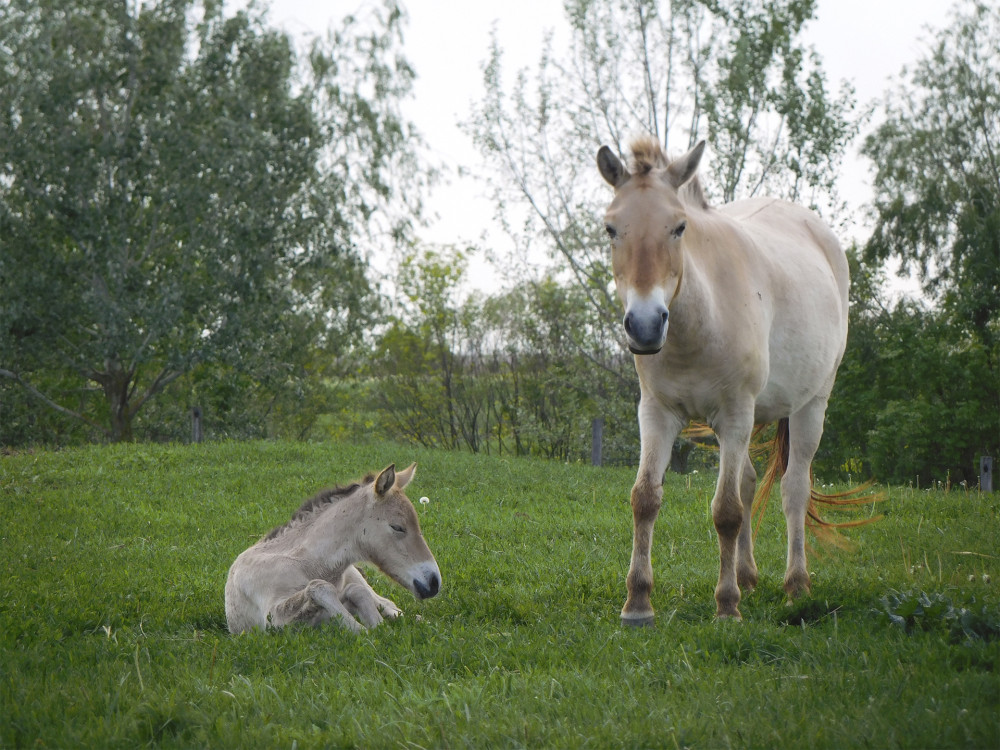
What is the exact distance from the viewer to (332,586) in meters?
5.72

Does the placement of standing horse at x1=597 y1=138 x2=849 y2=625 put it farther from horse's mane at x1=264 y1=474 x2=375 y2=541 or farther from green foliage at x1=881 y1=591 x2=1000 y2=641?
horse's mane at x1=264 y1=474 x2=375 y2=541

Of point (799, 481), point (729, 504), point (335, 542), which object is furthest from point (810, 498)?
point (335, 542)

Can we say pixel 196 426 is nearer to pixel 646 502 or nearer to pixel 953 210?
pixel 646 502

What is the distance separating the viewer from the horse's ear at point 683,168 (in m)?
5.23

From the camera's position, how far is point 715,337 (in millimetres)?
5336

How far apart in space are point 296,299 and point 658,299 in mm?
22837

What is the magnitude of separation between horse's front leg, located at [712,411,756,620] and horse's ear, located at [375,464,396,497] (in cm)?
208

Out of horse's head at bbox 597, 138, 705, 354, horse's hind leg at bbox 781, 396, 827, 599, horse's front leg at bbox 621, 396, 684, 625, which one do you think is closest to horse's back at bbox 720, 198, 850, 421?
horse's hind leg at bbox 781, 396, 827, 599

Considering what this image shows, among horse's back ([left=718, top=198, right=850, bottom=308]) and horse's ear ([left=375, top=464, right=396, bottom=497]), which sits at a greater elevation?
horse's back ([left=718, top=198, right=850, bottom=308])

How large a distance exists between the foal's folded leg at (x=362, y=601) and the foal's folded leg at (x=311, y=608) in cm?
19

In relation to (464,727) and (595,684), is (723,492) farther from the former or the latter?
(464,727)

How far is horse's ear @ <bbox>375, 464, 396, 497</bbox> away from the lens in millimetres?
6008

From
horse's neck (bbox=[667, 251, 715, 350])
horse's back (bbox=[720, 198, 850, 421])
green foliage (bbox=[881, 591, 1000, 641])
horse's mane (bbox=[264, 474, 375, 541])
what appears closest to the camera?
green foliage (bbox=[881, 591, 1000, 641])

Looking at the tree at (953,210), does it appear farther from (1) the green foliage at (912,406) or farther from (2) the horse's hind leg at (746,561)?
(2) the horse's hind leg at (746,561)
